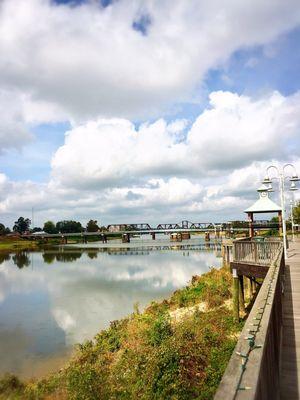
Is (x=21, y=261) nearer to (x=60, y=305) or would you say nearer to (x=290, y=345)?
(x=60, y=305)

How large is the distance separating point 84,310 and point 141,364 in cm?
1693

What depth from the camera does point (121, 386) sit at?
37.4 feet

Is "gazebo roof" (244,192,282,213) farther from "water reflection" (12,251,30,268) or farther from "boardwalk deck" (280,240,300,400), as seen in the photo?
"water reflection" (12,251,30,268)

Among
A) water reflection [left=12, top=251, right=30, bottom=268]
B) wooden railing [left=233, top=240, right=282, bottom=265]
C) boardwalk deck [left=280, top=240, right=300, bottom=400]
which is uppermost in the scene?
wooden railing [left=233, top=240, right=282, bottom=265]

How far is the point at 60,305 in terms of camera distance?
31078mm

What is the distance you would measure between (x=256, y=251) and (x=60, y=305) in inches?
780

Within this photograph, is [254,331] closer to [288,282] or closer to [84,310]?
[288,282]

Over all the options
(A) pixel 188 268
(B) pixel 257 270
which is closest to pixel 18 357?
(B) pixel 257 270

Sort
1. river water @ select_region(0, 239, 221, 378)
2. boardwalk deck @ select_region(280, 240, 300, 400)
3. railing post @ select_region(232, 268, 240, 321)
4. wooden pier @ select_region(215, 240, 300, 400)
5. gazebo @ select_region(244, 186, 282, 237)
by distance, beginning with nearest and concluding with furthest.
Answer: wooden pier @ select_region(215, 240, 300, 400), boardwalk deck @ select_region(280, 240, 300, 400), railing post @ select_region(232, 268, 240, 321), river water @ select_region(0, 239, 221, 378), gazebo @ select_region(244, 186, 282, 237)

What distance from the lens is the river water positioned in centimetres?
1920

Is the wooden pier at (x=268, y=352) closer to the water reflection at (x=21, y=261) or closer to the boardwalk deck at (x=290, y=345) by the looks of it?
the boardwalk deck at (x=290, y=345)

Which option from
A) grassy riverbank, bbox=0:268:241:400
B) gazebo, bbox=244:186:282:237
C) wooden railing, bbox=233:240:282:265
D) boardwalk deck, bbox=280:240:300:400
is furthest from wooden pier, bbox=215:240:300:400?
gazebo, bbox=244:186:282:237

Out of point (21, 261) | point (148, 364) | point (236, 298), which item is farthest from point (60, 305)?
point (21, 261)

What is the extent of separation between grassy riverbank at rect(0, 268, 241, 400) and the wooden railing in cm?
309
